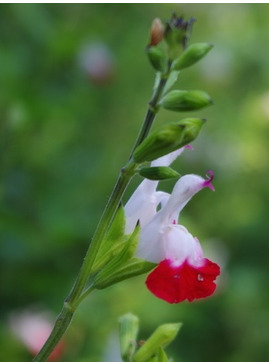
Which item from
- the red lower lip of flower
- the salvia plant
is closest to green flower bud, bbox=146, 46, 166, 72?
the salvia plant

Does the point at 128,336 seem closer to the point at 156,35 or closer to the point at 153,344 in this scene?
the point at 153,344

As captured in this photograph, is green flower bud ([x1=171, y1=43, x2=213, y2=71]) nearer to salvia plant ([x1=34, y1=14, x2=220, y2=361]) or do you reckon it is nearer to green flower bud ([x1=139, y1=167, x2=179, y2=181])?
salvia plant ([x1=34, y1=14, x2=220, y2=361])

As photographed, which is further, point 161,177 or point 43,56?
point 43,56

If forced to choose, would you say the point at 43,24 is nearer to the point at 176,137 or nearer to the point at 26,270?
the point at 26,270

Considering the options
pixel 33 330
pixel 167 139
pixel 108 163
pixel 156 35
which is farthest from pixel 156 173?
pixel 108 163

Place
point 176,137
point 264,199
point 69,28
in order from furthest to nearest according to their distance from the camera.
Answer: point 264,199, point 69,28, point 176,137

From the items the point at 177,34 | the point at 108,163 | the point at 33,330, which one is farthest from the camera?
the point at 108,163

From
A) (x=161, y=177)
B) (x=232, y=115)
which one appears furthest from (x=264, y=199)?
(x=161, y=177)
